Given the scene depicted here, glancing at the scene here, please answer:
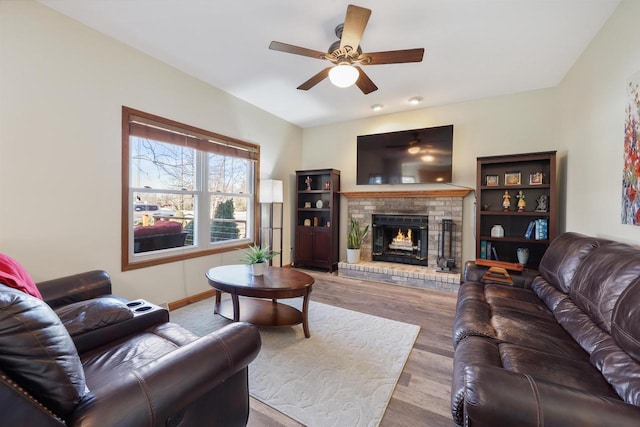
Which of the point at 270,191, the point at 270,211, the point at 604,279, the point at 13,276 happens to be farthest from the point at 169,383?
the point at 270,211

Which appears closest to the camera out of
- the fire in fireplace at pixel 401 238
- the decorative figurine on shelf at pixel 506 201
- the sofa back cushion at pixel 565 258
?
the sofa back cushion at pixel 565 258

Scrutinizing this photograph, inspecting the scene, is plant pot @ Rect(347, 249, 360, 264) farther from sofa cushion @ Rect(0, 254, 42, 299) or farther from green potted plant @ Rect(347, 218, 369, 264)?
sofa cushion @ Rect(0, 254, 42, 299)

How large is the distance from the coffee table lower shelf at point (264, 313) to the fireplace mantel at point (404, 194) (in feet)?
8.24

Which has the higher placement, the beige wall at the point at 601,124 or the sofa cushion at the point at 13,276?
the beige wall at the point at 601,124

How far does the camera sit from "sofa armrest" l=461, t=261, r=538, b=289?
247 cm

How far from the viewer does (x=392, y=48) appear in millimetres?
2703

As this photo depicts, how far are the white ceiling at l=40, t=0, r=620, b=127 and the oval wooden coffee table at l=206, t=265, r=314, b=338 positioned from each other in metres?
2.30

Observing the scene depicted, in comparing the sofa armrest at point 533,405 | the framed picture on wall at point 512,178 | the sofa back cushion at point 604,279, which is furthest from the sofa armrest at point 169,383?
the framed picture on wall at point 512,178

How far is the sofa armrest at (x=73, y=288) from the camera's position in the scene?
1.78 meters

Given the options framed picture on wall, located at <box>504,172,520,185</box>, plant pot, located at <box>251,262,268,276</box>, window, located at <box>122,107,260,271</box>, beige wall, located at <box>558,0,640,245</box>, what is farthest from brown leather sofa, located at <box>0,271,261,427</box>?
framed picture on wall, located at <box>504,172,520,185</box>

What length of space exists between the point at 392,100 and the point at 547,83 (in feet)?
6.33

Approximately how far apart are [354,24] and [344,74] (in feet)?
1.26

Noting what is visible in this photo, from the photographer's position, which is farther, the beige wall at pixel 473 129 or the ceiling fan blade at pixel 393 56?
the beige wall at pixel 473 129

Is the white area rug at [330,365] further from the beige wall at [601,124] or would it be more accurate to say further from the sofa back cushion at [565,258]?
the beige wall at [601,124]
